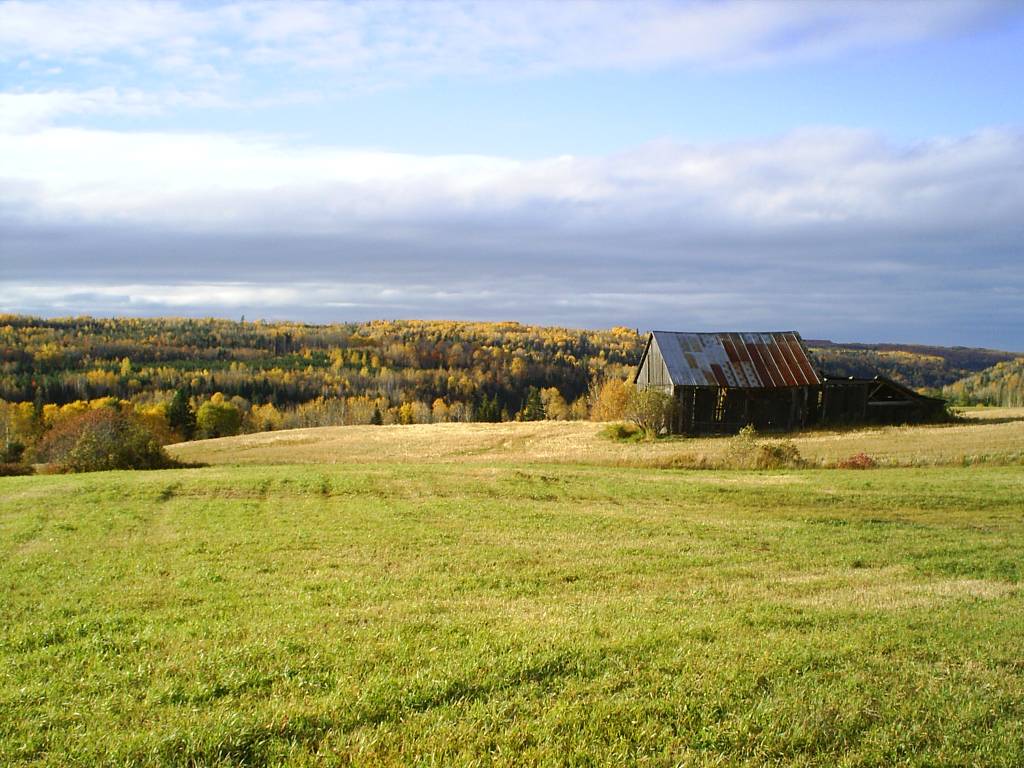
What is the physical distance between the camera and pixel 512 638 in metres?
9.04

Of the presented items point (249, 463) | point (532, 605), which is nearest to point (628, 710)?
point (532, 605)

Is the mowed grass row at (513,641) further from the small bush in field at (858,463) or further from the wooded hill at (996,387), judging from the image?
the wooded hill at (996,387)

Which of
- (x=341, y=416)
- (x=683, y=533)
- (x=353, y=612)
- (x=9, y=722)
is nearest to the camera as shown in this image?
(x=9, y=722)

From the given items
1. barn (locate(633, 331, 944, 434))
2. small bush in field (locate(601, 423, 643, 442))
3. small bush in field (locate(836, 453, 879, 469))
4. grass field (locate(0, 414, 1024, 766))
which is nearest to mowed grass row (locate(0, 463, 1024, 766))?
grass field (locate(0, 414, 1024, 766))

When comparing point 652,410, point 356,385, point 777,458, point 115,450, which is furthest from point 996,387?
point 115,450

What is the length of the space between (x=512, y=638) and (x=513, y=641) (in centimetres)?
13

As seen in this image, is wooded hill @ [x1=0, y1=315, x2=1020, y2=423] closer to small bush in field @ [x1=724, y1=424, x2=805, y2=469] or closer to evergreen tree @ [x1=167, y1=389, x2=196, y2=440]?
evergreen tree @ [x1=167, y1=389, x2=196, y2=440]

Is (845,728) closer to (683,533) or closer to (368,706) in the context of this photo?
(368,706)

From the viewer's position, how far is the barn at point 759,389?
55.2 m

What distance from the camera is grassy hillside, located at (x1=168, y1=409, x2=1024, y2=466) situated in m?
38.5

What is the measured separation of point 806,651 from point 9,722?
8542 mm

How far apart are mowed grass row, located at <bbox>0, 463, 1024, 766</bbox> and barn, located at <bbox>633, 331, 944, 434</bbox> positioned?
34.2 meters

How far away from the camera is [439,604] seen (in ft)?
37.0

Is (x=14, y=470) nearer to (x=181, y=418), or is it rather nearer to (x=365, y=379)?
(x=181, y=418)
